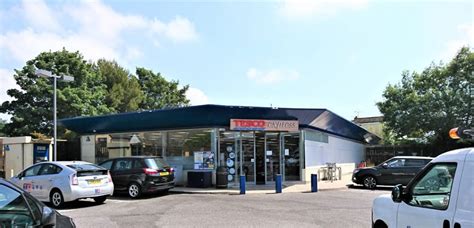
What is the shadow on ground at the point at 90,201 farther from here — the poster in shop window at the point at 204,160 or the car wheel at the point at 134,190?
the poster in shop window at the point at 204,160

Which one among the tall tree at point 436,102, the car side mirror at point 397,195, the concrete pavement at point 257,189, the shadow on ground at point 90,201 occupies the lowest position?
the concrete pavement at point 257,189

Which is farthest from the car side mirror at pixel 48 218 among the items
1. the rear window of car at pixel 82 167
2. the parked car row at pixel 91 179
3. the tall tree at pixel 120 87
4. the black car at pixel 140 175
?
the tall tree at pixel 120 87

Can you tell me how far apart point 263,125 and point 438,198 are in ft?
51.4

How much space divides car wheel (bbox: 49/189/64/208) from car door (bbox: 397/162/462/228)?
10613 mm

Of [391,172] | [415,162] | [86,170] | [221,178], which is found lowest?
[221,178]

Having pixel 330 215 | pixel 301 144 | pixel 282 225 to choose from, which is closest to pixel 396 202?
pixel 282 225

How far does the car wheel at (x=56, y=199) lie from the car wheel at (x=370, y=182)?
41.0 ft

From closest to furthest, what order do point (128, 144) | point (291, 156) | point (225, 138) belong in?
1. point (225, 138)
2. point (291, 156)
3. point (128, 144)


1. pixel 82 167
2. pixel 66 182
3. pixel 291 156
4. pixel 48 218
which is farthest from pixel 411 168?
pixel 48 218

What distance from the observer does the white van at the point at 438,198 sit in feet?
14.1

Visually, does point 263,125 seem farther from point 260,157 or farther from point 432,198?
point 432,198

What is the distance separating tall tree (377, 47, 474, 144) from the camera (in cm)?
3083

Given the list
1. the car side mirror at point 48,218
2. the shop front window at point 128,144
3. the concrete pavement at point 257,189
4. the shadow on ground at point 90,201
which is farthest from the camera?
the shop front window at point 128,144

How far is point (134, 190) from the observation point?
615 inches
